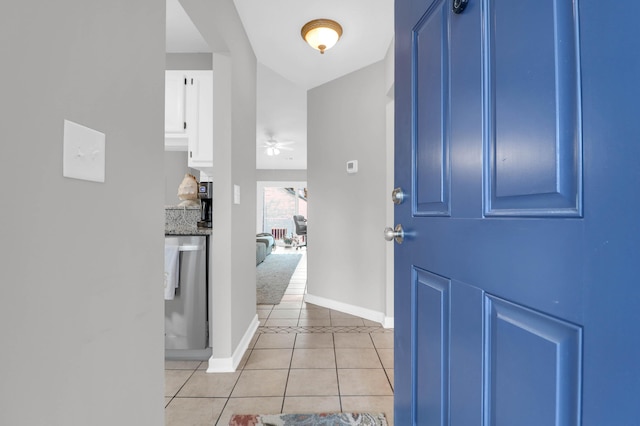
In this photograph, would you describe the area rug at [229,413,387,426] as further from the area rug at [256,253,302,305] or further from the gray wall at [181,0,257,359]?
the area rug at [256,253,302,305]

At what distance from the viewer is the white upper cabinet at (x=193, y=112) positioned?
7.42 feet

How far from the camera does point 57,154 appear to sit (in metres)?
0.60

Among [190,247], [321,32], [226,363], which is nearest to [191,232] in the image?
[190,247]

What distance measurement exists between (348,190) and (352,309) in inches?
47.8

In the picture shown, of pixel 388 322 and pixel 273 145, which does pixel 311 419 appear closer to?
pixel 388 322

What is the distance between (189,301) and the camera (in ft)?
6.36

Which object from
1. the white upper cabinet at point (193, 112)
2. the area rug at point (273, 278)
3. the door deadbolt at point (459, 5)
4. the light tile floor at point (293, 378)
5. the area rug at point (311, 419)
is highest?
the white upper cabinet at point (193, 112)

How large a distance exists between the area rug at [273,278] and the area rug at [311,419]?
1.91m

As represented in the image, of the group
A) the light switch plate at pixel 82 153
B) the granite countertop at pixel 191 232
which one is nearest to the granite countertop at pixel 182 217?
the granite countertop at pixel 191 232

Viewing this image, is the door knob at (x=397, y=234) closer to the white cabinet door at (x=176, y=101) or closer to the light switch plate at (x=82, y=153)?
the light switch plate at (x=82, y=153)

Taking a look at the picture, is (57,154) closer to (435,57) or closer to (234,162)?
(435,57)

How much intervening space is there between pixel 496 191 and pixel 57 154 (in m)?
0.90

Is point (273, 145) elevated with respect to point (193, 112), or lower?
elevated

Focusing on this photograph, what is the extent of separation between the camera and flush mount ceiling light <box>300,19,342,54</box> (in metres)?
2.21
